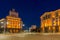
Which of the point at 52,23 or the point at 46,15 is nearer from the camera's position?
the point at 52,23

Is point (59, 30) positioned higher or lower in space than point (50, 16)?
lower

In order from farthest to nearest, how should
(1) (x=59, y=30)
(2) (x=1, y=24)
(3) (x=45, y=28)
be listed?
1. (2) (x=1, y=24)
2. (3) (x=45, y=28)
3. (1) (x=59, y=30)

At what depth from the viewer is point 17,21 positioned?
391 ft

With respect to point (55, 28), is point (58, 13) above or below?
above

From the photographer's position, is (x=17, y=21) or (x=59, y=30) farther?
(x=17, y=21)

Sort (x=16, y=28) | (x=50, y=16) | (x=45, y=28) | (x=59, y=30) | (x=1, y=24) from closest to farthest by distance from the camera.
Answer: (x=59, y=30), (x=50, y=16), (x=45, y=28), (x=1, y=24), (x=16, y=28)

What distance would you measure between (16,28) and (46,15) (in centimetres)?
3221

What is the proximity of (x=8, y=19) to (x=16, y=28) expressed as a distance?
8803 millimetres

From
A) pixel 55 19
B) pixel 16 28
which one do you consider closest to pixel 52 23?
pixel 55 19

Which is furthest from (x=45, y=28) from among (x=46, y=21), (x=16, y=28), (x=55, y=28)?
(x=16, y=28)

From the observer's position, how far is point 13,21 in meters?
116

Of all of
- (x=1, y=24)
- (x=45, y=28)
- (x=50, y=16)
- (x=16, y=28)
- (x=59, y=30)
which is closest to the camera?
(x=59, y=30)

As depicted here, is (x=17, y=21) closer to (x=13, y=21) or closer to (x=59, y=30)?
(x=13, y=21)

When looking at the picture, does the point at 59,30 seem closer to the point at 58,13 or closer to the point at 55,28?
the point at 55,28
